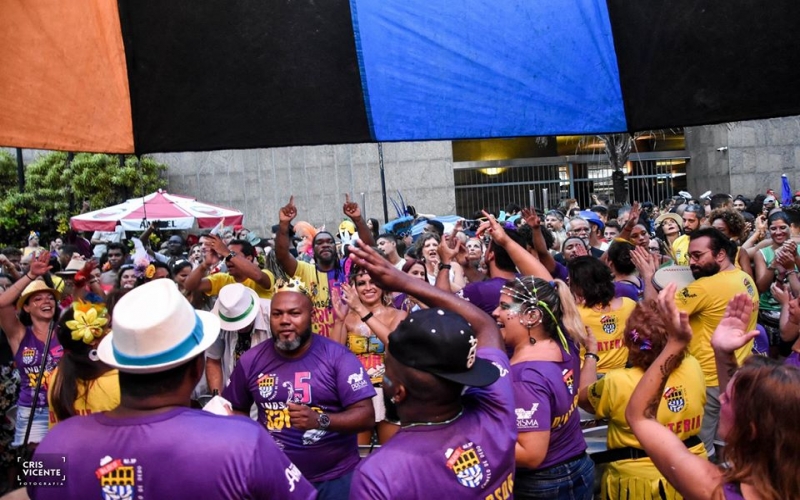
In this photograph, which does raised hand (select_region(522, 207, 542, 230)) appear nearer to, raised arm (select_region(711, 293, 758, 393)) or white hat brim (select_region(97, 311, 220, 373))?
raised arm (select_region(711, 293, 758, 393))

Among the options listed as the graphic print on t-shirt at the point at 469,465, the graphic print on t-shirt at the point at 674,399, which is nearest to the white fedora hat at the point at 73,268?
the graphic print on t-shirt at the point at 674,399

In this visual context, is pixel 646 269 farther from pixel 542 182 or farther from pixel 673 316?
pixel 542 182

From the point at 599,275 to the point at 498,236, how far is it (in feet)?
4.02

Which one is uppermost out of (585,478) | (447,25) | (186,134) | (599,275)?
(447,25)

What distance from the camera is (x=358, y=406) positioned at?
4.43m

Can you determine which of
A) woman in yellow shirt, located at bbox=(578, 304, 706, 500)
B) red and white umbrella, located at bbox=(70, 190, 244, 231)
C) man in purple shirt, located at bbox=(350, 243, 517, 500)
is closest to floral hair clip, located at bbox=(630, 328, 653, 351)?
woman in yellow shirt, located at bbox=(578, 304, 706, 500)

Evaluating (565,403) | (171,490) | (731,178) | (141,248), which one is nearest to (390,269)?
(171,490)

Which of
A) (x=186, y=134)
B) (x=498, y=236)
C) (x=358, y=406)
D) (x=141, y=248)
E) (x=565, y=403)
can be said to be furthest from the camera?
(x=141, y=248)

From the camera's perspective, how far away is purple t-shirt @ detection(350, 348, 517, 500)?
8.22ft

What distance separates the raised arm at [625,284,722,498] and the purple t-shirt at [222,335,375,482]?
6.41 feet

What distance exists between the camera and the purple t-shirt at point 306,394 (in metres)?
4.42

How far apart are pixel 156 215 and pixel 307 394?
14723mm

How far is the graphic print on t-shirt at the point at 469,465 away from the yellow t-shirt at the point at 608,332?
3117mm

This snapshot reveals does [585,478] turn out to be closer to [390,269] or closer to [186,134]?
[390,269]
